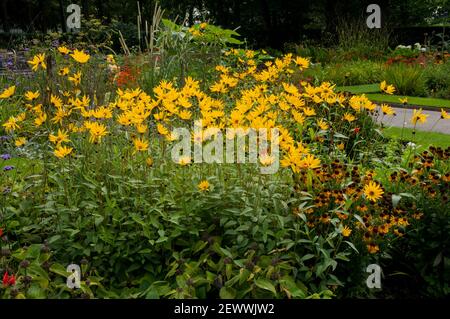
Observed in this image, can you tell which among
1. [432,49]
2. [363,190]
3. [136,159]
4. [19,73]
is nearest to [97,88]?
[19,73]


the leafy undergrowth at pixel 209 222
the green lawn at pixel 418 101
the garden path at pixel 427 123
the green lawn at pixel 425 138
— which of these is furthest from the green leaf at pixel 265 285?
the green lawn at pixel 418 101

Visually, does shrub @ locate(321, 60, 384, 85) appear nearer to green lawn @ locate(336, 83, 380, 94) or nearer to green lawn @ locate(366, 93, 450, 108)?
green lawn @ locate(336, 83, 380, 94)

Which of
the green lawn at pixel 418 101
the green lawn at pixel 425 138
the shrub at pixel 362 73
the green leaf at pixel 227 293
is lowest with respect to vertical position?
the green leaf at pixel 227 293

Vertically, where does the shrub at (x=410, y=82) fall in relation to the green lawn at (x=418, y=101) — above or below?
above

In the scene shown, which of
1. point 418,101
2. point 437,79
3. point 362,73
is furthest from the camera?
point 362,73

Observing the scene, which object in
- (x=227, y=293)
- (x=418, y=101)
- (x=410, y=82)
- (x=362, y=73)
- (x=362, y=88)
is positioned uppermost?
(x=362, y=73)

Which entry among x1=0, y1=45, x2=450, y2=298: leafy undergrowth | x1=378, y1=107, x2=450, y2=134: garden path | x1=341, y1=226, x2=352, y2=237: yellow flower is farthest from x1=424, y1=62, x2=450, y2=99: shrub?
x1=341, y1=226, x2=352, y2=237: yellow flower

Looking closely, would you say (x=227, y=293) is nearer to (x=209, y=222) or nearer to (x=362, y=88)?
(x=209, y=222)

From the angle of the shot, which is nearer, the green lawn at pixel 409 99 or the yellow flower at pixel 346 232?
the yellow flower at pixel 346 232

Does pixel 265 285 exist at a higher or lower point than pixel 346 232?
lower

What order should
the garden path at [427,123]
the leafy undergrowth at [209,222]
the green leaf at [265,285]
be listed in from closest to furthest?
the green leaf at [265,285], the leafy undergrowth at [209,222], the garden path at [427,123]

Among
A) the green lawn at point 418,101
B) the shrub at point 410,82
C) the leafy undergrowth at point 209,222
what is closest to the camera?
the leafy undergrowth at point 209,222

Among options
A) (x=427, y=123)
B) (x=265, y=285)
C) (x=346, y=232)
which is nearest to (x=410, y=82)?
(x=427, y=123)

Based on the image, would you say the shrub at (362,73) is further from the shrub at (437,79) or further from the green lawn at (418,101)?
the green lawn at (418,101)
